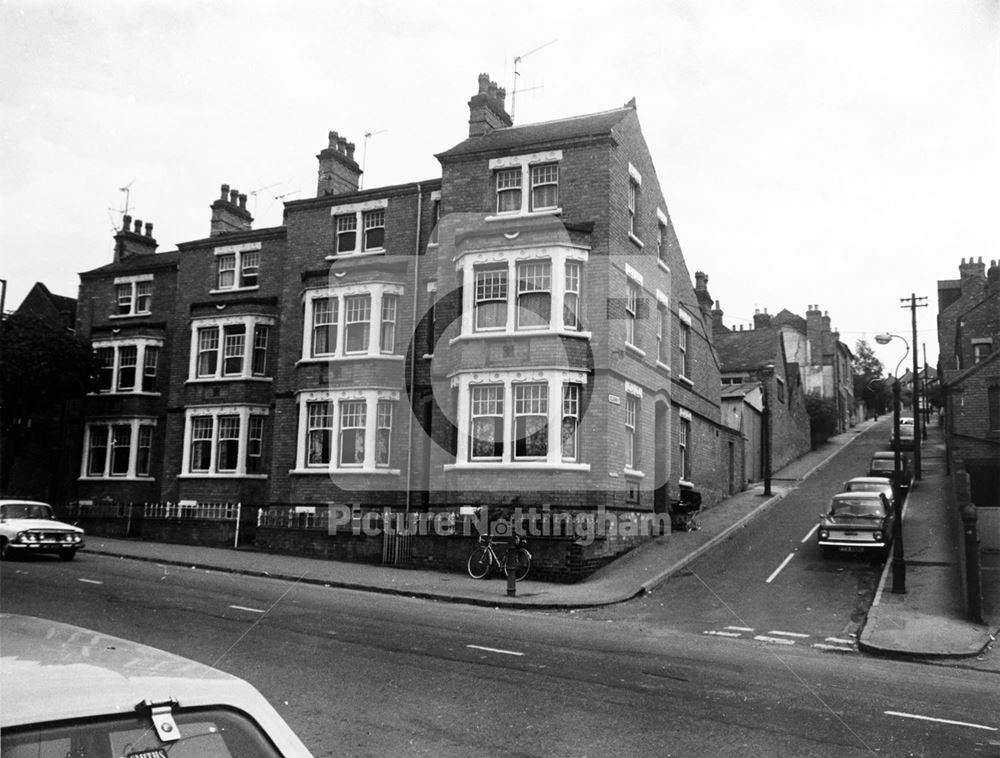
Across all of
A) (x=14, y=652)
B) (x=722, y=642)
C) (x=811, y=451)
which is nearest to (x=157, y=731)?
(x=14, y=652)

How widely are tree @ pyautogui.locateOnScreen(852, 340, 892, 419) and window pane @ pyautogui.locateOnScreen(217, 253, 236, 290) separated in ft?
212

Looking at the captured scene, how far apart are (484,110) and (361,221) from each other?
17.0ft

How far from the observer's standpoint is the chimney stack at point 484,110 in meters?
27.0

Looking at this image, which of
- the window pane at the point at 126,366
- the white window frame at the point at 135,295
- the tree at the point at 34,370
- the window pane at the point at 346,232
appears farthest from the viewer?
the white window frame at the point at 135,295

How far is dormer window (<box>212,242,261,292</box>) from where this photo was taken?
31.0 m

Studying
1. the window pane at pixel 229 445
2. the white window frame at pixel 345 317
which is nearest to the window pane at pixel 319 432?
the white window frame at pixel 345 317

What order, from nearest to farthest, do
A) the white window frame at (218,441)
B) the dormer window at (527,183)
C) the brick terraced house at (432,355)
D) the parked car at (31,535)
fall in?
the parked car at (31,535), the brick terraced house at (432,355), the dormer window at (527,183), the white window frame at (218,441)

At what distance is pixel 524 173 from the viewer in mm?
24141

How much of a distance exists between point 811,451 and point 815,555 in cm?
3391

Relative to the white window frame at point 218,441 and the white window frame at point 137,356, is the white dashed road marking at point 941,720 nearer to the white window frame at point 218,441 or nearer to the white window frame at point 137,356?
the white window frame at point 218,441

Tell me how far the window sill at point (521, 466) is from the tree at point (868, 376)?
65.5 metres

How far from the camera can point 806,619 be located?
16.2 metres

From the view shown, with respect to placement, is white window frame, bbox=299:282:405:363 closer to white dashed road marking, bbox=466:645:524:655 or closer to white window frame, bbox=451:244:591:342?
white window frame, bbox=451:244:591:342

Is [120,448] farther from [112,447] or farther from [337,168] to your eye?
[337,168]
